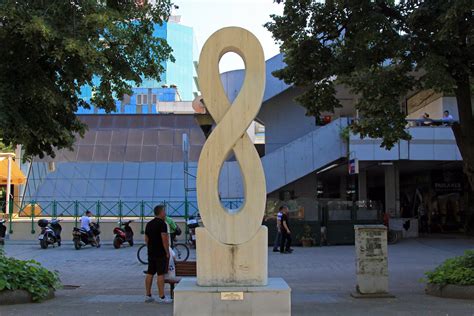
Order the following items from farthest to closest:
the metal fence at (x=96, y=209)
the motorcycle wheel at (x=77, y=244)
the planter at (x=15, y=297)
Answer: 1. the metal fence at (x=96, y=209)
2. the motorcycle wheel at (x=77, y=244)
3. the planter at (x=15, y=297)

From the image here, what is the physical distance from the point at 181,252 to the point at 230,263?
10.6m

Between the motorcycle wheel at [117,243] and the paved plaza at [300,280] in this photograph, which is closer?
→ the paved plaza at [300,280]

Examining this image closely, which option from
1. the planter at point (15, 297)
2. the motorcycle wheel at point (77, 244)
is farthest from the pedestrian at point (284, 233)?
the planter at point (15, 297)

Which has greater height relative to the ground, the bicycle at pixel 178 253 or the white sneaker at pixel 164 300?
the bicycle at pixel 178 253

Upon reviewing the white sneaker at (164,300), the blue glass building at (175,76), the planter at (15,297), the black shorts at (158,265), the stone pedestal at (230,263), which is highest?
the blue glass building at (175,76)

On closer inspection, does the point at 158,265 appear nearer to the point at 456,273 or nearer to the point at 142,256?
the point at 456,273

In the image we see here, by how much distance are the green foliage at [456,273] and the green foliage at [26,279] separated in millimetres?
7313

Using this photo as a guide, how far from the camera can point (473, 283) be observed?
9.59 meters

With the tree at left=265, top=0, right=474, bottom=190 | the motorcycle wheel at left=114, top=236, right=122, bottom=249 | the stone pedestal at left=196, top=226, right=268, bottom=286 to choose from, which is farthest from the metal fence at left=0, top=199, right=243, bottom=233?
the stone pedestal at left=196, top=226, right=268, bottom=286

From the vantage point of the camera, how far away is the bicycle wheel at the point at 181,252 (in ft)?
55.1

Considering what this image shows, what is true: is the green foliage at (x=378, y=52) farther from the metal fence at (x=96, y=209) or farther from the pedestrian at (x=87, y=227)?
the metal fence at (x=96, y=209)

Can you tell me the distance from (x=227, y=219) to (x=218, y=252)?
1.52 feet

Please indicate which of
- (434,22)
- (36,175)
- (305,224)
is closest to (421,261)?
(305,224)

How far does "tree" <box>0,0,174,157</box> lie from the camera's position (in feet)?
30.8
